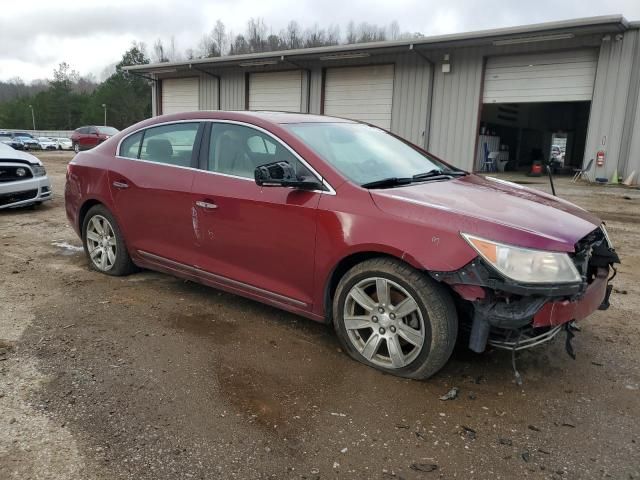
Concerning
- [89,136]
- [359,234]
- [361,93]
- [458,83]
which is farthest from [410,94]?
[89,136]

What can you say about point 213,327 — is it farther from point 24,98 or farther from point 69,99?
point 24,98

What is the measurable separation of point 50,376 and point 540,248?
289 cm

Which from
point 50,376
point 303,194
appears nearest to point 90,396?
point 50,376

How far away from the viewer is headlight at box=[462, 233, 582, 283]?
2746 millimetres

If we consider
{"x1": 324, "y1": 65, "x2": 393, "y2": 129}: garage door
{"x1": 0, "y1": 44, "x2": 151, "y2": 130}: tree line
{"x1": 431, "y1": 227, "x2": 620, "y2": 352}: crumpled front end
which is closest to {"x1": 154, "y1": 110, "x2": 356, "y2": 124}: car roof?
{"x1": 431, "y1": 227, "x2": 620, "y2": 352}: crumpled front end

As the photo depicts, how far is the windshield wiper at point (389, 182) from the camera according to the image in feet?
11.2

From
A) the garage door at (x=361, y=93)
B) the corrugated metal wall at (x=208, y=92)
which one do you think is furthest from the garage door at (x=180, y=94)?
the garage door at (x=361, y=93)

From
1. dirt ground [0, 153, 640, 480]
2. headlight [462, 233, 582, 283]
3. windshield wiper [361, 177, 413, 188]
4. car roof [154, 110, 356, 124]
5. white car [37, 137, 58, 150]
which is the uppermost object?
car roof [154, 110, 356, 124]

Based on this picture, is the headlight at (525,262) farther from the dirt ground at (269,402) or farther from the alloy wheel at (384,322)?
the dirt ground at (269,402)

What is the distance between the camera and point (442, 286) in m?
2.99

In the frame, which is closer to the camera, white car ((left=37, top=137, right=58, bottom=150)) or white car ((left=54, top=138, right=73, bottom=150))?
white car ((left=37, top=137, right=58, bottom=150))

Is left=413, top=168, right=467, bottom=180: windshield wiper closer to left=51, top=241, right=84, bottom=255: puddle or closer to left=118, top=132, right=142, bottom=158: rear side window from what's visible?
left=118, top=132, right=142, bottom=158: rear side window

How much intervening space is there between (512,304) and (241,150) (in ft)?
7.40

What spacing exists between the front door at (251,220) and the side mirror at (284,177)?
55 mm
